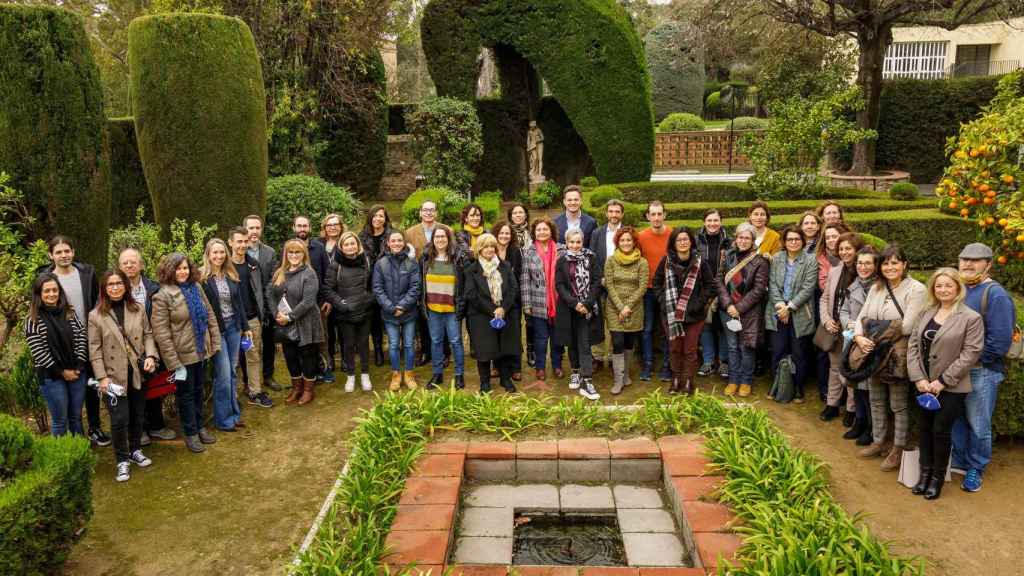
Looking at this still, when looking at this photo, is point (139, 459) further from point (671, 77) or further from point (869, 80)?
point (671, 77)

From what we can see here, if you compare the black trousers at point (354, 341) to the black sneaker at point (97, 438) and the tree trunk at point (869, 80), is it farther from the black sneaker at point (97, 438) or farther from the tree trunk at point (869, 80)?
the tree trunk at point (869, 80)

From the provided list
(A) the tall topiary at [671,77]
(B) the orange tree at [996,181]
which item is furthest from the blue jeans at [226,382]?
(A) the tall topiary at [671,77]

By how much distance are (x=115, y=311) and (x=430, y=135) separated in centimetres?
1124

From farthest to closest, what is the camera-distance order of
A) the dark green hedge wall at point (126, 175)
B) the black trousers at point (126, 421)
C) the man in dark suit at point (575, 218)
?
the dark green hedge wall at point (126, 175)
the man in dark suit at point (575, 218)
the black trousers at point (126, 421)

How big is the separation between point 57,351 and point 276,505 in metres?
1.91

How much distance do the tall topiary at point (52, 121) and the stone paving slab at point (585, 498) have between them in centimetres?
587

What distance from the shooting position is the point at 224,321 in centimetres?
625

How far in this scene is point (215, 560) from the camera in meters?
4.46

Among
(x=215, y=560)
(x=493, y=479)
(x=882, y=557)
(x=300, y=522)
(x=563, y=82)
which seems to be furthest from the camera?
(x=563, y=82)

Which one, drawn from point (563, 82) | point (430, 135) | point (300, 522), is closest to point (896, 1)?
point (563, 82)

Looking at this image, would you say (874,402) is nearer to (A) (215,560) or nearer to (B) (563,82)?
(A) (215,560)

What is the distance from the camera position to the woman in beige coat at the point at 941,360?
4727mm

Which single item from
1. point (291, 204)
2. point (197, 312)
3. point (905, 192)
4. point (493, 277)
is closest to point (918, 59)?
point (905, 192)

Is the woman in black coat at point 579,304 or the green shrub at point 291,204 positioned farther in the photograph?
the green shrub at point 291,204
